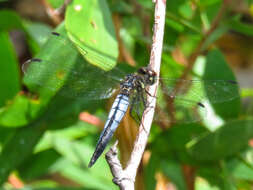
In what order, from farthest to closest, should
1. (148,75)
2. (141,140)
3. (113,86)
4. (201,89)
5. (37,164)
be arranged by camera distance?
(37,164) < (113,86) < (201,89) < (148,75) < (141,140)

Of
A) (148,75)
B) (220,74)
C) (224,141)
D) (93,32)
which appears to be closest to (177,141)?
(224,141)

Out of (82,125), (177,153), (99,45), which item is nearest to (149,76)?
(99,45)

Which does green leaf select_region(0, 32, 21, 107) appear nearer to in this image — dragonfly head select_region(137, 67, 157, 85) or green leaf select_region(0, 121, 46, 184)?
green leaf select_region(0, 121, 46, 184)

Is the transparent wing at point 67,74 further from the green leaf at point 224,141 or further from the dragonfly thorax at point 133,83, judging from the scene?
the green leaf at point 224,141

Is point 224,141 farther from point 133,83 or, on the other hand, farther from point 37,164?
point 37,164

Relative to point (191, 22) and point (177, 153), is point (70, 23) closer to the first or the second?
point (191, 22)

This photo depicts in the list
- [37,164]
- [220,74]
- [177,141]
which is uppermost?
[220,74]

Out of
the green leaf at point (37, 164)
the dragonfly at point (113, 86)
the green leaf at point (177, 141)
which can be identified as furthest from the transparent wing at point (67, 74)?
the green leaf at point (37, 164)
